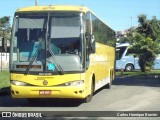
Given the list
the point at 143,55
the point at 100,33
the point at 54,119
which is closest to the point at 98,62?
the point at 100,33

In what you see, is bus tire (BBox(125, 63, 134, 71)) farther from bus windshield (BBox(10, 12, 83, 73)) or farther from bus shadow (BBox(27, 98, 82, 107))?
bus windshield (BBox(10, 12, 83, 73))

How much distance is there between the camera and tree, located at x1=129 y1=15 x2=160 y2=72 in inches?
1517

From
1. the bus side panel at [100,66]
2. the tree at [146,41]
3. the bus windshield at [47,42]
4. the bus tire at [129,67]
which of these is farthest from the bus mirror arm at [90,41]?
the bus tire at [129,67]

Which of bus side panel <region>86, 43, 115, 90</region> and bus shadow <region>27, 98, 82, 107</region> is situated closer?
bus shadow <region>27, 98, 82, 107</region>

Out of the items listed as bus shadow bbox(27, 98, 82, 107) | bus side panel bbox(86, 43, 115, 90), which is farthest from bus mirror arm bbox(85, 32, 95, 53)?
bus shadow bbox(27, 98, 82, 107)

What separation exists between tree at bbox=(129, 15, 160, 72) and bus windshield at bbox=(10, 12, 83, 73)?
24.3 meters

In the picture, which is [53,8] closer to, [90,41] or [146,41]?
[90,41]

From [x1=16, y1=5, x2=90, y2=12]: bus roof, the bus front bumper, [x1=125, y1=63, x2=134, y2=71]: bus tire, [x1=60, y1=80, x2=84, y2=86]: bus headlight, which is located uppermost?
[x1=16, y1=5, x2=90, y2=12]: bus roof

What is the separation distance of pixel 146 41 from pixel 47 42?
24.9 metres

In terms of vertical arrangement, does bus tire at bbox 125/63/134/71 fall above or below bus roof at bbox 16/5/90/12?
below

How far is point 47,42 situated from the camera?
47.8 ft

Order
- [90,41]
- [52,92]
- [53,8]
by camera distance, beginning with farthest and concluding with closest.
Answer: [90,41], [53,8], [52,92]

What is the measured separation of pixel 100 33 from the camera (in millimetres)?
19266

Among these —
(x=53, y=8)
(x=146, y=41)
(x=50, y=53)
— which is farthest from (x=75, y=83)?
(x=146, y=41)
